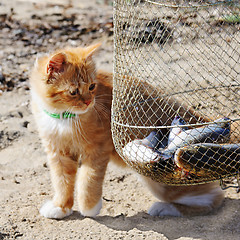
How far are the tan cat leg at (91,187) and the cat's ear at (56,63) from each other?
658mm

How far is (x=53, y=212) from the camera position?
9.12ft

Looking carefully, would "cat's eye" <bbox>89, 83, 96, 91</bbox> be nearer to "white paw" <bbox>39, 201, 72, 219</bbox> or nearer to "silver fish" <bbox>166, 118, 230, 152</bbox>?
"silver fish" <bbox>166, 118, 230, 152</bbox>

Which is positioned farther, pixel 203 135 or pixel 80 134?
pixel 80 134

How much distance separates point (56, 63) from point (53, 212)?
3.29 ft

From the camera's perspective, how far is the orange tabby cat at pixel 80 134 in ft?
8.77

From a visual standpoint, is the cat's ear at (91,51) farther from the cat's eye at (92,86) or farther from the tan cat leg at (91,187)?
the tan cat leg at (91,187)

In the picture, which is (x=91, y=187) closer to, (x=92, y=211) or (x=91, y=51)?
(x=92, y=211)

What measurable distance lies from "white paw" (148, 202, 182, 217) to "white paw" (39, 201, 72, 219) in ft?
1.94

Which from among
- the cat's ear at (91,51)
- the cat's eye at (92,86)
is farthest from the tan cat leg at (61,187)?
the cat's ear at (91,51)

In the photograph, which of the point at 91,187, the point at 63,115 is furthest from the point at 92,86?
the point at 91,187

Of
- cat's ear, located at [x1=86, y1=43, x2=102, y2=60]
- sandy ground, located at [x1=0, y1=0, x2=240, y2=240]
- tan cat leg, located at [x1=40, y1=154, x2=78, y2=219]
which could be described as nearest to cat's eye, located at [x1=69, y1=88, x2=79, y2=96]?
cat's ear, located at [x1=86, y1=43, x2=102, y2=60]

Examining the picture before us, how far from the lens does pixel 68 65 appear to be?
266cm

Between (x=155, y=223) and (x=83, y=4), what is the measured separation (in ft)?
17.8

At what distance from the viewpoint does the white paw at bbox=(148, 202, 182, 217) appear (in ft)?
9.46
